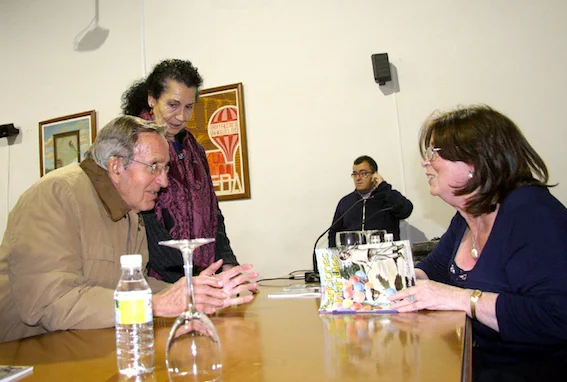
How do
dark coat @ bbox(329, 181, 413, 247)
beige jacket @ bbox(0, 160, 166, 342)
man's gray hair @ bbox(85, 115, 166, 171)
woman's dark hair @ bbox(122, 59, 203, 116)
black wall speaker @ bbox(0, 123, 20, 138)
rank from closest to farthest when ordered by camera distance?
beige jacket @ bbox(0, 160, 166, 342), man's gray hair @ bbox(85, 115, 166, 171), woman's dark hair @ bbox(122, 59, 203, 116), dark coat @ bbox(329, 181, 413, 247), black wall speaker @ bbox(0, 123, 20, 138)

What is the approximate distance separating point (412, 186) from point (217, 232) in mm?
2258

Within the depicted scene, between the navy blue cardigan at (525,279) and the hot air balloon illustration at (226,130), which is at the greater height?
the hot air balloon illustration at (226,130)

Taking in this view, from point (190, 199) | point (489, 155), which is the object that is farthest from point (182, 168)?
point (489, 155)

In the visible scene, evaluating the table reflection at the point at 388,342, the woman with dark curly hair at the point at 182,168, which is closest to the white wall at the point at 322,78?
the woman with dark curly hair at the point at 182,168

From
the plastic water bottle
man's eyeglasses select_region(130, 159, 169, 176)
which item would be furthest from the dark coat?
the plastic water bottle

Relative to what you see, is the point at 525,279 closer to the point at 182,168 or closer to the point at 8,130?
the point at 182,168

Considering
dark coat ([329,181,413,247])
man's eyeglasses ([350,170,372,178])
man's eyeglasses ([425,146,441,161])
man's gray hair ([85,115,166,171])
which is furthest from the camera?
man's eyeglasses ([350,170,372,178])

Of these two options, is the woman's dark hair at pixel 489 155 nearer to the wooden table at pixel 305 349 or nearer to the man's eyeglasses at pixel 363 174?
the wooden table at pixel 305 349

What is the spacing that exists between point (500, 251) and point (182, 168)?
1.51 meters

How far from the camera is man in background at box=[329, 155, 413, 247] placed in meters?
3.92

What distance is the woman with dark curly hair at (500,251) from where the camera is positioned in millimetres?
1157

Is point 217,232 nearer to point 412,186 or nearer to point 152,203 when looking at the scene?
point 152,203

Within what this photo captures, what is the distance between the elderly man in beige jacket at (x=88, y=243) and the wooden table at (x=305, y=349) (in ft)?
0.25

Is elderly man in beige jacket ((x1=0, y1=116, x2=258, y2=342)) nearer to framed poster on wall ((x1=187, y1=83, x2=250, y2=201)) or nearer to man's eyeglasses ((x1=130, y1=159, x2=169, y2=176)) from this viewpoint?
man's eyeglasses ((x1=130, y1=159, x2=169, y2=176))
